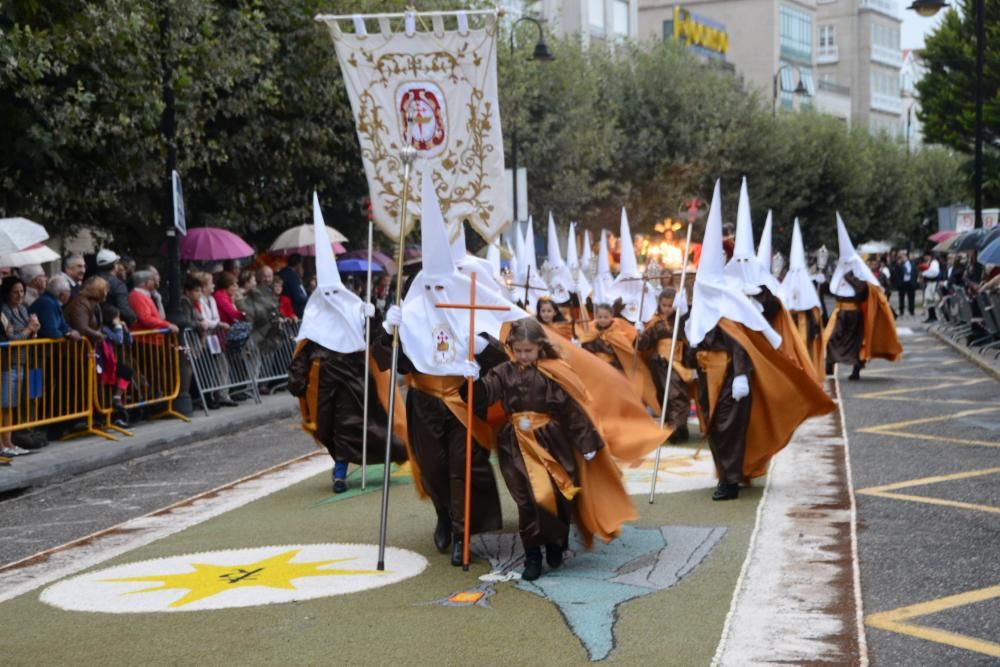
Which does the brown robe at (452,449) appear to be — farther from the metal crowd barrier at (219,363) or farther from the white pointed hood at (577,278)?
the white pointed hood at (577,278)

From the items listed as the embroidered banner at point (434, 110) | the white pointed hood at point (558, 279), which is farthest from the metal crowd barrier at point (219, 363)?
the embroidered banner at point (434, 110)

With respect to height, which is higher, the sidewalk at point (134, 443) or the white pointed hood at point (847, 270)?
the white pointed hood at point (847, 270)

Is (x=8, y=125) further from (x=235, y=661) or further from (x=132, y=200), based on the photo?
(x=235, y=661)

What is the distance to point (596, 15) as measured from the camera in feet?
206

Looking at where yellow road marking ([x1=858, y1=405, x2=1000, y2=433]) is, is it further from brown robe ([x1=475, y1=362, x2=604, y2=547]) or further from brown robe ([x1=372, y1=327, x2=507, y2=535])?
brown robe ([x1=475, y1=362, x2=604, y2=547])

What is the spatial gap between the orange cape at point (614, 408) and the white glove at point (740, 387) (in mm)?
1898

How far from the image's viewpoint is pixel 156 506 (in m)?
11.1

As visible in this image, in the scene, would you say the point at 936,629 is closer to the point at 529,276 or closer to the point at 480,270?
the point at 480,270

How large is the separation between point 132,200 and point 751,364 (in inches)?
515

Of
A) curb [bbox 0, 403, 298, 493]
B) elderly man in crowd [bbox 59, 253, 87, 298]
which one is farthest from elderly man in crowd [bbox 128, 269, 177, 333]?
curb [bbox 0, 403, 298, 493]

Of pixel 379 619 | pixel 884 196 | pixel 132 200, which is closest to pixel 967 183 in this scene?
pixel 884 196

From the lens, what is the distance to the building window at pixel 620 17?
64812mm

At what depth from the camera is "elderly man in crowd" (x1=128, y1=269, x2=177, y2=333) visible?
1609 cm

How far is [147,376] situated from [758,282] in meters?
6.94
